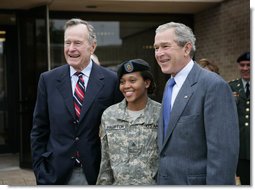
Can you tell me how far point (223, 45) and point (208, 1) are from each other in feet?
3.10

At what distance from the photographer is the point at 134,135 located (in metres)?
2.64

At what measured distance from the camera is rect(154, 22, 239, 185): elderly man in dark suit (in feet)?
7.41

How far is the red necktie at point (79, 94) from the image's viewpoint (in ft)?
9.51

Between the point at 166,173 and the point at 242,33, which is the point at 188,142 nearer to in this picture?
the point at 166,173

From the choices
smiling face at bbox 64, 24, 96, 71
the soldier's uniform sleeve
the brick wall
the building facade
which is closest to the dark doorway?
the building facade

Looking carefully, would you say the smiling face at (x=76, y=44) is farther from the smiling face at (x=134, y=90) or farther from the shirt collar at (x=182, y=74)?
the shirt collar at (x=182, y=74)

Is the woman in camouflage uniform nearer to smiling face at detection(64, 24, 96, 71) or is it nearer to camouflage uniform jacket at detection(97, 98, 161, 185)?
camouflage uniform jacket at detection(97, 98, 161, 185)

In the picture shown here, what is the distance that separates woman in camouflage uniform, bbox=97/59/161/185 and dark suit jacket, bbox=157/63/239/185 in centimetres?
16

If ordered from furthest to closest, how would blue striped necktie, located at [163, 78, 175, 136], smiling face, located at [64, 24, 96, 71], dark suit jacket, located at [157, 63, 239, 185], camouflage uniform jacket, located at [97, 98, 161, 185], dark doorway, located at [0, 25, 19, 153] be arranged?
dark doorway, located at [0, 25, 19, 153] < smiling face, located at [64, 24, 96, 71] < camouflage uniform jacket, located at [97, 98, 161, 185] < blue striped necktie, located at [163, 78, 175, 136] < dark suit jacket, located at [157, 63, 239, 185]

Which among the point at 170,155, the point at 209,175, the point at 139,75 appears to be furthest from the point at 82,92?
the point at 209,175

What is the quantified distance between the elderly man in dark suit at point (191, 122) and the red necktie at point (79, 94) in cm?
63

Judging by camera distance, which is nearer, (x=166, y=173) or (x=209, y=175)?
(x=209, y=175)

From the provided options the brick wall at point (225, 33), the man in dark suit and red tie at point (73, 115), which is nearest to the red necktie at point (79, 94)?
the man in dark suit and red tie at point (73, 115)

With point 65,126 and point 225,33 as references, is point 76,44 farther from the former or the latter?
point 225,33
